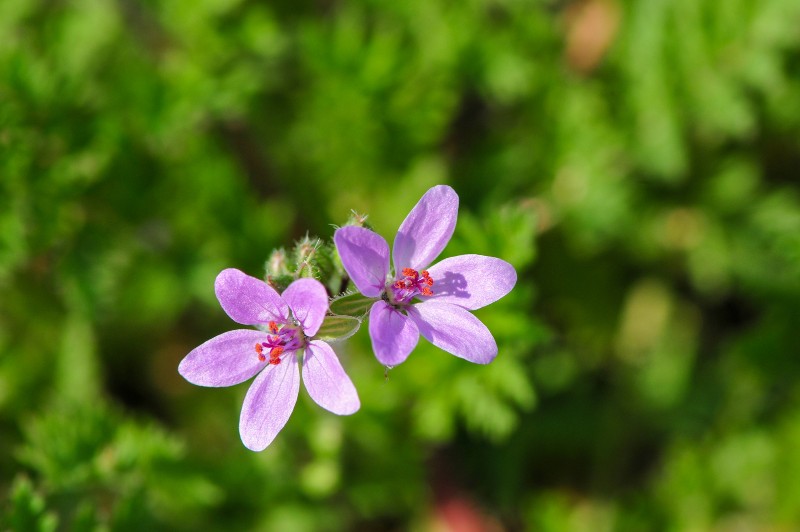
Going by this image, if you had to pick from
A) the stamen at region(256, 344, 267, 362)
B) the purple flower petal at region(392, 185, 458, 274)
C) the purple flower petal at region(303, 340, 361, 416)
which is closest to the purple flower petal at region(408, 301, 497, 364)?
the purple flower petal at region(392, 185, 458, 274)

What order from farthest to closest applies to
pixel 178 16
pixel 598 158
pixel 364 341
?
pixel 598 158, pixel 178 16, pixel 364 341

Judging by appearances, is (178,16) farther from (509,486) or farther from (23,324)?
(509,486)

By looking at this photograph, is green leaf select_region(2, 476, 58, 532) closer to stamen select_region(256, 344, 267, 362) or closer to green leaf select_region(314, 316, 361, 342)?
stamen select_region(256, 344, 267, 362)

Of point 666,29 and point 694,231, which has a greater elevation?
point 666,29

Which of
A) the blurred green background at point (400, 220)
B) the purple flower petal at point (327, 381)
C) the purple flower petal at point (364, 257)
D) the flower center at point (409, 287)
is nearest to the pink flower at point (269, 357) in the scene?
the purple flower petal at point (327, 381)

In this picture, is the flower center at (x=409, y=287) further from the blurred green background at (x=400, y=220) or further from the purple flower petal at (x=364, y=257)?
the blurred green background at (x=400, y=220)

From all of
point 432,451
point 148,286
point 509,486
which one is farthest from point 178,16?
point 509,486
